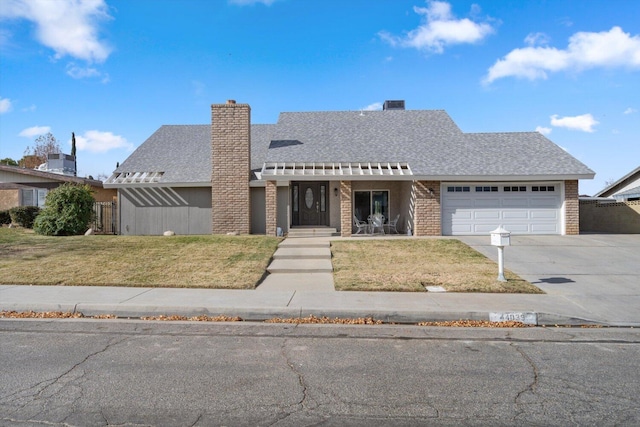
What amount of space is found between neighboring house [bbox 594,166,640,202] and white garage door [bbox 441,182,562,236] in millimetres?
8842

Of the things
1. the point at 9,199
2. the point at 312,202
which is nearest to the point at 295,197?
the point at 312,202

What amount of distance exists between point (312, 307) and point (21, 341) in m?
4.36

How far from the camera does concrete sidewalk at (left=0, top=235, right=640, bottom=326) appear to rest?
23.7 ft

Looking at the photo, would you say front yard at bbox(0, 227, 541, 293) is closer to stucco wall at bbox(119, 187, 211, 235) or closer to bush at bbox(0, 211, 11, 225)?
stucco wall at bbox(119, 187, 211, 235)

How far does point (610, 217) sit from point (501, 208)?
264 inches

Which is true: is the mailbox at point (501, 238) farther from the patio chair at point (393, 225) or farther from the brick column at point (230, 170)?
the brick column at point (230, 170)

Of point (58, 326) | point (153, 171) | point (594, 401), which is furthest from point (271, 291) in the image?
point (153, 171)

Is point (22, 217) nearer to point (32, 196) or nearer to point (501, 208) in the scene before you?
point (32, 196)

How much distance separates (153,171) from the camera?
19.8 meters

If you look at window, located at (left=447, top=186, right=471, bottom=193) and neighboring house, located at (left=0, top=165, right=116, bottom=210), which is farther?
neighboring house, located at (left=0, top=165, right=116, bottom=210)

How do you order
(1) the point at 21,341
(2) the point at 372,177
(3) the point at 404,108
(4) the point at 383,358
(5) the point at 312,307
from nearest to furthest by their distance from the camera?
(4) the point at 383,358, (1) the point at 21,341, (5) the point at 312,307, (2) the point at 372,177, (3) the point at 404,108

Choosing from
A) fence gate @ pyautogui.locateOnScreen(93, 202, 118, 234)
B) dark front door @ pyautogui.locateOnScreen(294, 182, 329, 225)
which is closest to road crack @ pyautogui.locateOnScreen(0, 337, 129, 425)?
dark front door @ pyautogui.locateOnScreen(294, 182, 329, 225)

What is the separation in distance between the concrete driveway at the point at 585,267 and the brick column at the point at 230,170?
926 centimetres

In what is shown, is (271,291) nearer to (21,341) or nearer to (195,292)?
(195,292)
